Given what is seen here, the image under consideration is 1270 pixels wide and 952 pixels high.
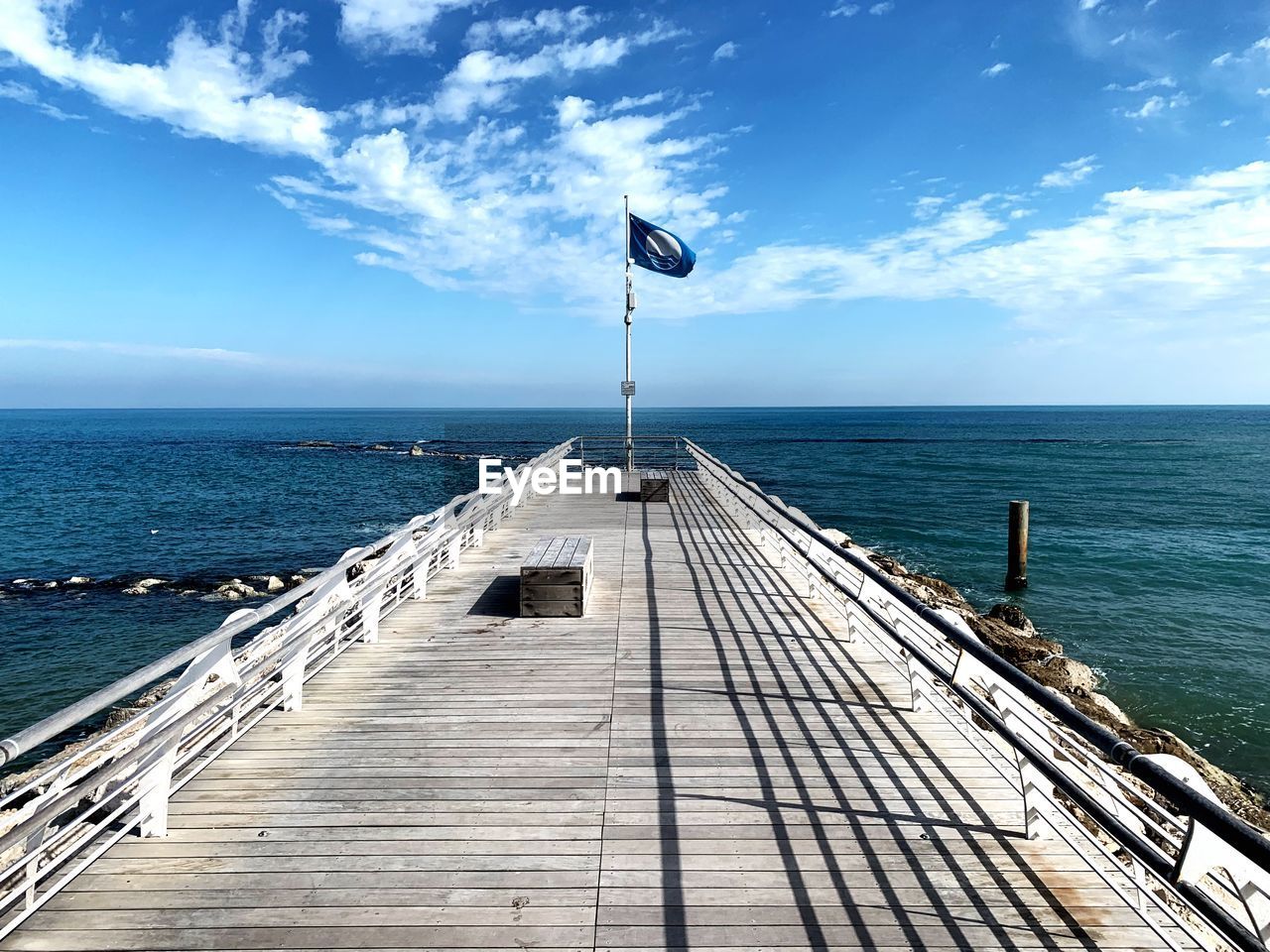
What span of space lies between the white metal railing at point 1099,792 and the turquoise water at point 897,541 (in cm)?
760

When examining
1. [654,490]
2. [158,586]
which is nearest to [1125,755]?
[654,490]

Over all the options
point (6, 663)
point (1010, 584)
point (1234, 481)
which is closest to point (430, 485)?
point (6, 663)

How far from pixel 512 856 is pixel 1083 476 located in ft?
178

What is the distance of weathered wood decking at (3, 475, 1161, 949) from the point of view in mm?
3191

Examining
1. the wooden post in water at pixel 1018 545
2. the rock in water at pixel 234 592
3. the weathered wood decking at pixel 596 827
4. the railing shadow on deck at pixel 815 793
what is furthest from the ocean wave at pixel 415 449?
the weathered wood decking at pixel 596 827

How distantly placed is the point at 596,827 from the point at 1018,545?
19.4 m

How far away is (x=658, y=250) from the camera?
19.0 metres

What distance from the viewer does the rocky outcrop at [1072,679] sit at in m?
8.71

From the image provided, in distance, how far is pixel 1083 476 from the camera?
4844 centimetres

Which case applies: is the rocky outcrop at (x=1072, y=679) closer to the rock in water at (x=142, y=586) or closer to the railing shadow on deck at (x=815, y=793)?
the railing shadow on deck at (x=815, y=793)

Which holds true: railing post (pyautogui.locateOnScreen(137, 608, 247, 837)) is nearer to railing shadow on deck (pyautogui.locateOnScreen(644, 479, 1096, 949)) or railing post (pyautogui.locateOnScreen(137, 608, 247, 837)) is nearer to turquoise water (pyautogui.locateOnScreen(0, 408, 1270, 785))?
railing shadow on deck (pyautogui.locateOnScreen(644, 479, 1096, 949))

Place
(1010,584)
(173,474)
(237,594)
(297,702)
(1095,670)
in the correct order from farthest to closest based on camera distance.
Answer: (173,474), (1010,584), (237,594), (1095,670), (297,702)

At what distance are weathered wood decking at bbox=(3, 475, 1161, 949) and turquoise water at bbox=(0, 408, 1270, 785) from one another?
8.69 m

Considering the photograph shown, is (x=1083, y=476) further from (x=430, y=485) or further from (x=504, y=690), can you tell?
(x=504, y=690)
